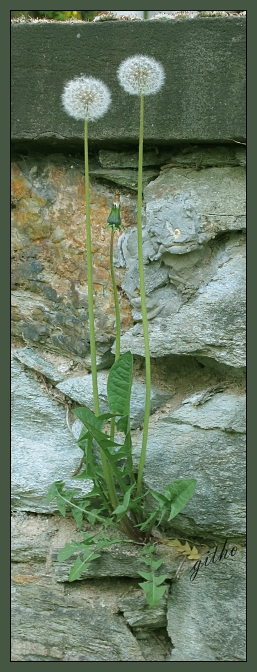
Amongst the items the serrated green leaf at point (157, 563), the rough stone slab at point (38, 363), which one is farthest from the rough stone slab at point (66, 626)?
the rough stone slab at point (38, 363)

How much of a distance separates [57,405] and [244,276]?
34.1 inches

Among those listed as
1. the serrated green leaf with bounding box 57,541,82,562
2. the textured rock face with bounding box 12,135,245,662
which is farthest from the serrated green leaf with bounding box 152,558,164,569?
the serrated green leaf with bounding box 57,541,82,562

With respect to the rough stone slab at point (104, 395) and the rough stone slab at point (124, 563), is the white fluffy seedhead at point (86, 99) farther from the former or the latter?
the rough stone slab at point (124, 563)

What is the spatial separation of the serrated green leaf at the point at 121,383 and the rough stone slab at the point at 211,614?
66 cm

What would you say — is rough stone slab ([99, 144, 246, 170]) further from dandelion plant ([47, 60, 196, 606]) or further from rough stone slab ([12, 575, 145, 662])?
rough stone slab ([12, 575, 145, 662])

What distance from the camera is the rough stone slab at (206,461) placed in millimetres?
2533

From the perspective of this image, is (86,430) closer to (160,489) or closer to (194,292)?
(160,489)

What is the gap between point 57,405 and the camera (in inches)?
113

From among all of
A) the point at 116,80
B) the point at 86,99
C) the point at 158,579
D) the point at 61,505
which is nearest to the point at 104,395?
the point at 61,505

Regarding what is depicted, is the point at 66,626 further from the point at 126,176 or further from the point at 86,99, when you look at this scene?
the point at 86,99

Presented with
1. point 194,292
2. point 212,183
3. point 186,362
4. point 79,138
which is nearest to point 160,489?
point 186,362

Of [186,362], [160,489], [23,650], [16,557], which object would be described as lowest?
[23,650]

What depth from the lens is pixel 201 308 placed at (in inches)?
103

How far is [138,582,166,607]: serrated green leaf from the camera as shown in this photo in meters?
2.34
